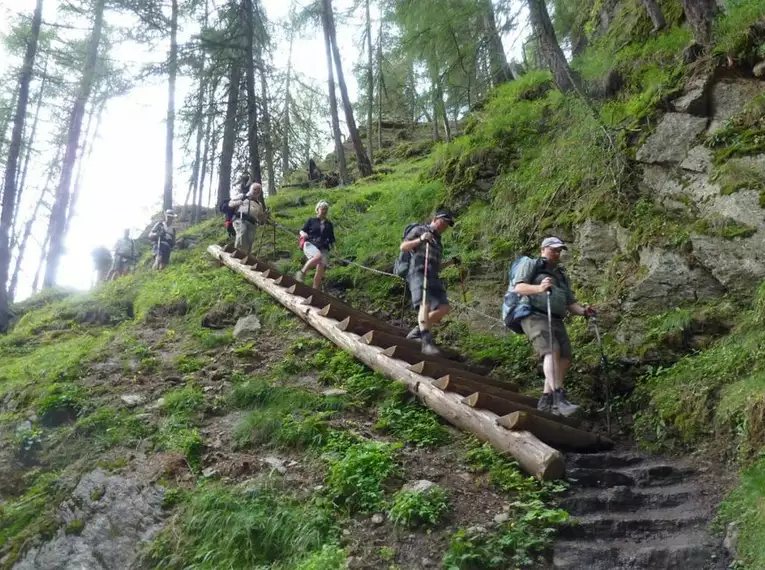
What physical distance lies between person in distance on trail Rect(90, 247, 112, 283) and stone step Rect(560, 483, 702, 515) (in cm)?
1847

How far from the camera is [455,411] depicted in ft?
18.8

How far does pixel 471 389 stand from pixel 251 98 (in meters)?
13.6

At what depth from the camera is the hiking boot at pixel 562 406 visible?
579 cm

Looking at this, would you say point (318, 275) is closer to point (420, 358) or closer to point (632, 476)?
point (420, 358)

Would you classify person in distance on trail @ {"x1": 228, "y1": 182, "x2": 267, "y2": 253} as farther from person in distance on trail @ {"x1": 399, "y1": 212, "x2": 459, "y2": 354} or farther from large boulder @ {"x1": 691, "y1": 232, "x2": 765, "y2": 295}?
large boulder @ {"x1": 691, "y1": 232, "x2": 765, "y2": 295}

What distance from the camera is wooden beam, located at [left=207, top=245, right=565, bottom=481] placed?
15.5 feet

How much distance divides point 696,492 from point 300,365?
188 inches

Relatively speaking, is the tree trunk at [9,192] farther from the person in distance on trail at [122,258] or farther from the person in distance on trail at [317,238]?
the person in distance on trail at [317,238]

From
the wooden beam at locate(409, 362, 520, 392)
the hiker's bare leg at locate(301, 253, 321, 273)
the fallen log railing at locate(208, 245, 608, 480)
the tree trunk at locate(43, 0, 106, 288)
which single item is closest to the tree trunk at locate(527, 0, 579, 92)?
the hiker's bare leg at locate(301, 253, 321, 273)

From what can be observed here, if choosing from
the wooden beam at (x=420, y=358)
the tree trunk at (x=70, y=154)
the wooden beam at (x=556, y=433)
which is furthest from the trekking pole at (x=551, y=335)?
the tree trunk at (x=70, y=154)

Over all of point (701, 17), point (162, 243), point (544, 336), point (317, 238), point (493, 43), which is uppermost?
point (493, 43)

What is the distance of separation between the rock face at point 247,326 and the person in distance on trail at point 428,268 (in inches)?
116

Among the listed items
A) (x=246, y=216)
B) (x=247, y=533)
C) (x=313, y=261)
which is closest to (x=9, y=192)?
(x=246, y=216)

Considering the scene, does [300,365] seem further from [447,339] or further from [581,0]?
[581,0]
